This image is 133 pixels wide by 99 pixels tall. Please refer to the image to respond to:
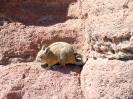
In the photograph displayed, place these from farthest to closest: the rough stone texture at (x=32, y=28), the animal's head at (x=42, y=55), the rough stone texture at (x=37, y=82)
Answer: the rough stone texture at (x=32, y=28), the animal's head at (x=42, y=55), the rough stone texture at (x=37, y=82)

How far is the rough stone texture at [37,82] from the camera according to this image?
3.79 meters

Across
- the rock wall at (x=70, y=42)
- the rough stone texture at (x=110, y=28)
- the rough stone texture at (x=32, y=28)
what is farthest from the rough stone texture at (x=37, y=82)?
the rough stone texture at (x=110, y=28)

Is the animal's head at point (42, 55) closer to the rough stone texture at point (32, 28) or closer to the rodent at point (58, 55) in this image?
the rodent at point (58, 55)

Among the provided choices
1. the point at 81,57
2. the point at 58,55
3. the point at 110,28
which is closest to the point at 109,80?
the point at 110,28

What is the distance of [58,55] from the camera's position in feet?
13.7

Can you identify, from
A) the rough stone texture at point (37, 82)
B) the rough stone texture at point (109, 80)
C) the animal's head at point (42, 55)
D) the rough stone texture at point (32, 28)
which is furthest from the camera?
the rough stone texture at point (32, 28)

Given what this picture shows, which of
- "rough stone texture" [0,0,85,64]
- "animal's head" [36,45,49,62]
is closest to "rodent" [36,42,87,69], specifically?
"animal's head" [36,45,49,62]

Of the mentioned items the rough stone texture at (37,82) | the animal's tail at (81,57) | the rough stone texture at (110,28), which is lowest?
the rough stone texture at (37,82)

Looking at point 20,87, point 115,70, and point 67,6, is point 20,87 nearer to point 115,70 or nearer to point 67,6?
point 115,70

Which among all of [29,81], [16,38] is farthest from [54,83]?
[16,38]

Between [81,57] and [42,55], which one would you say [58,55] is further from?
[81,57]

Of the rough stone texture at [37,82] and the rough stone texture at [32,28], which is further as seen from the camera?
the rough stone texture at [32,28]

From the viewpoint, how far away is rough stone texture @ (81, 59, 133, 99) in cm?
341

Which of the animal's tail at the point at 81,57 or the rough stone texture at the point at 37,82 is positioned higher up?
the animal's tail at the point at 81,57
